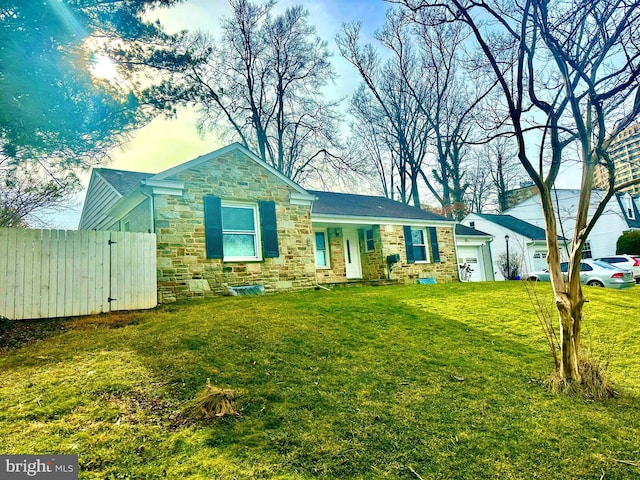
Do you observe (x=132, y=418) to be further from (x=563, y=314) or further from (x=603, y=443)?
(x=563, y=314)

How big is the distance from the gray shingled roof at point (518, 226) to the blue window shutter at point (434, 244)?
9116 millimetres

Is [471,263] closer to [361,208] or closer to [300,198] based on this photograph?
[361,208]

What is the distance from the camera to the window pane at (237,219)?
9742 millimetres

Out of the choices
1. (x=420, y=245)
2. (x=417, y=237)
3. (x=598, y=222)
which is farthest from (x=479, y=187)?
(x=420, y=245)

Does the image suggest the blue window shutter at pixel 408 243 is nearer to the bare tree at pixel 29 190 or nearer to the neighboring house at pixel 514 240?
the neighboring house at pixel 514 240

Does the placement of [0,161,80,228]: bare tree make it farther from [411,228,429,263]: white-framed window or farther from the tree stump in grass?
[411,228,429,263]: white-framed window

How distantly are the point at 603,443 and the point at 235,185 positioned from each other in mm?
8894

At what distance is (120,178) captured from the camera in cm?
1275

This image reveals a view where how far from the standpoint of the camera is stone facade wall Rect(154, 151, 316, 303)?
8.69m

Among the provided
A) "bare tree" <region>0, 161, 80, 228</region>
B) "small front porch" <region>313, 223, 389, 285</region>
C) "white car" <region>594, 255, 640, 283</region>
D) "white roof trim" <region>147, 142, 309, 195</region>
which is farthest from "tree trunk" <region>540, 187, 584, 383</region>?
"white car" <region>594, 255, 640, 283</region>

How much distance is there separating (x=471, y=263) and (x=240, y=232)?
13.7 m

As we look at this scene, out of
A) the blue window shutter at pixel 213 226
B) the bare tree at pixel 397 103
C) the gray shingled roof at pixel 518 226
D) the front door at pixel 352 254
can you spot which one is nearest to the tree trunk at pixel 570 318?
the blue window shutter at pixel 213 226

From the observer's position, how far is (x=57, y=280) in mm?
6734

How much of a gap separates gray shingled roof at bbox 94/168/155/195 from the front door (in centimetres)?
790
